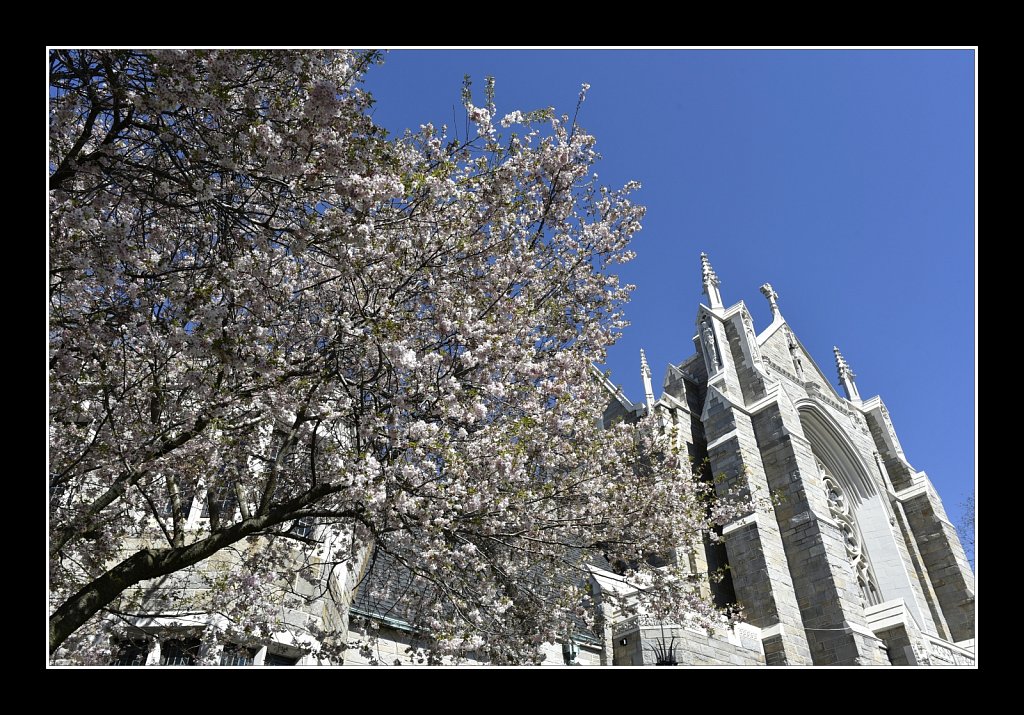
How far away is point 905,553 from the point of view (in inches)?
908

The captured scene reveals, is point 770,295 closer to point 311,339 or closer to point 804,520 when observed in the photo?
→ point 804,520

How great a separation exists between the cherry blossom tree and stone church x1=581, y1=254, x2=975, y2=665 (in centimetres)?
581

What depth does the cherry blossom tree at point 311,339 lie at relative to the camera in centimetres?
527

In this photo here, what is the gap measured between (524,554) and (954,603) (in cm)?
2083

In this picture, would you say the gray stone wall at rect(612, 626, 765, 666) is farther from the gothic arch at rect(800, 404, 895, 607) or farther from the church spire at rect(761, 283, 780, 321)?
the church spire at rect(761, 283, 780, 321)

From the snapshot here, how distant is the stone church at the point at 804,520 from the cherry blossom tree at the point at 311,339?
581 cm

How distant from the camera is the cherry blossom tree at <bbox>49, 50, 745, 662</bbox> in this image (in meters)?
5.27

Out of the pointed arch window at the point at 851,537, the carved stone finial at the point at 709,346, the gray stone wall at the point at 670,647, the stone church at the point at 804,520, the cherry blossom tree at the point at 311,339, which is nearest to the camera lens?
the cherry blossom tree at the point at 311,339

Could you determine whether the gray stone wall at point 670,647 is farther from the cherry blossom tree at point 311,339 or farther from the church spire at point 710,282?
the church spire at point 710,282

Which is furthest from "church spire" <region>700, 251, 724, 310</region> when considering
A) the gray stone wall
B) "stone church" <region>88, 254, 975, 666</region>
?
the gray stone wall

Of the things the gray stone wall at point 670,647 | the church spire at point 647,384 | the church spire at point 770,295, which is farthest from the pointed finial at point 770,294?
the gray stone wall at point 670,647
